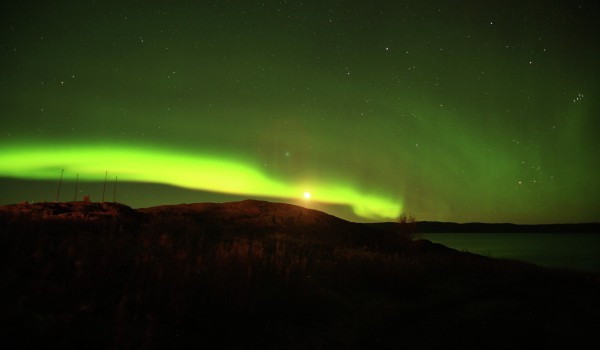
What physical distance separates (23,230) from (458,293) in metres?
11.9

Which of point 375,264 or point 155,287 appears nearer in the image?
point 155,287

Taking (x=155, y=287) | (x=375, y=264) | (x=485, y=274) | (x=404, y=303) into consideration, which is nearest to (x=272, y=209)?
(x=485, y=274)

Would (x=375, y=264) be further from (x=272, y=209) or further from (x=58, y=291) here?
(x=272, y=209)

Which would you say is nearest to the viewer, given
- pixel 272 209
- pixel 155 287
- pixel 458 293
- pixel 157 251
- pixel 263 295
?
pixel 155 287

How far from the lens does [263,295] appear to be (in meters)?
7.11

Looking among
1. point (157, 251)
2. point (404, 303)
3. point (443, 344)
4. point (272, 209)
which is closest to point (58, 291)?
point (157, 251)

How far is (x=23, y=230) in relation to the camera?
26.7ft

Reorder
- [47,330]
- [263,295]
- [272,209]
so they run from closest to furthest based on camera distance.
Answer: [47,330]
[263,295]
[272,209]

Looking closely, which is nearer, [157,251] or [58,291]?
[58,291]

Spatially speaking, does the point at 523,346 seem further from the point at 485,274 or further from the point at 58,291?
the point at 485,274

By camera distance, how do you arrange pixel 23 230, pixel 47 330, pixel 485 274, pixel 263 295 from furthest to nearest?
pixel 485 274, pixel 23 230, pixel 263 295, pixel 47 330

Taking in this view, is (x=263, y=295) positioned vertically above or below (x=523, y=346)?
above


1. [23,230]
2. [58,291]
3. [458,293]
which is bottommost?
[458,293]

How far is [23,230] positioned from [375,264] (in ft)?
31.4
